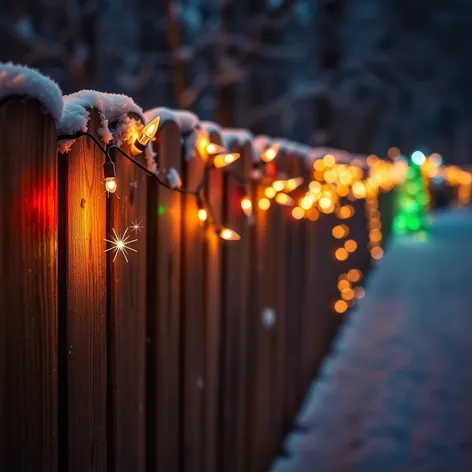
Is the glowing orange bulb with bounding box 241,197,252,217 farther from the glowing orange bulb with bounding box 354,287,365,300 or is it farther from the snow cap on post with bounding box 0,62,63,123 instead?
the glowing orange bulb with bounding box 354,287,365,300

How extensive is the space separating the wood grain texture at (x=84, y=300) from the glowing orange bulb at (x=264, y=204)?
1.92 metres

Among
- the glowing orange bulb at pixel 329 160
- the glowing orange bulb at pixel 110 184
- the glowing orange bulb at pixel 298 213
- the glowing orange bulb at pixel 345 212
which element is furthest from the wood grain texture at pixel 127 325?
the glowing orange bulb at pixel 345 212

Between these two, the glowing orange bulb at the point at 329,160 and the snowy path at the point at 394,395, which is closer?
the snowy path at the point at 394,395

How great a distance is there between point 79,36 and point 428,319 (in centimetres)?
1118

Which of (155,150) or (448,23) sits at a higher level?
(448,23)

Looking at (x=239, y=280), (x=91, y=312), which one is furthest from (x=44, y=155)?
(x=239, y=280)

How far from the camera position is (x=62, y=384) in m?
1.57

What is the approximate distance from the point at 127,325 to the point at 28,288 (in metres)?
0.64

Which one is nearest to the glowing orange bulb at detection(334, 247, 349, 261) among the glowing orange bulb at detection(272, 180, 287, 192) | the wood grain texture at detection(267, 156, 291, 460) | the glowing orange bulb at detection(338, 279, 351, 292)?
the glowing orange bulb at detection(338, 279, 351, 292)

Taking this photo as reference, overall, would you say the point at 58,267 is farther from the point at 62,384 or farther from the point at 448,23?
the point at 448,23

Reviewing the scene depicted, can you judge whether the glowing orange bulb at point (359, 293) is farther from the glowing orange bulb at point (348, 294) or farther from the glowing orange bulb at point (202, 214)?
the glowing orange bulb at point (202, 214)

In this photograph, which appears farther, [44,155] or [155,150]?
[155,150]

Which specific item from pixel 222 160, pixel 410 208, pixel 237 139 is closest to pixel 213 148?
pixel 222 160

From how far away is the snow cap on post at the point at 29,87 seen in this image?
1.29 meters
